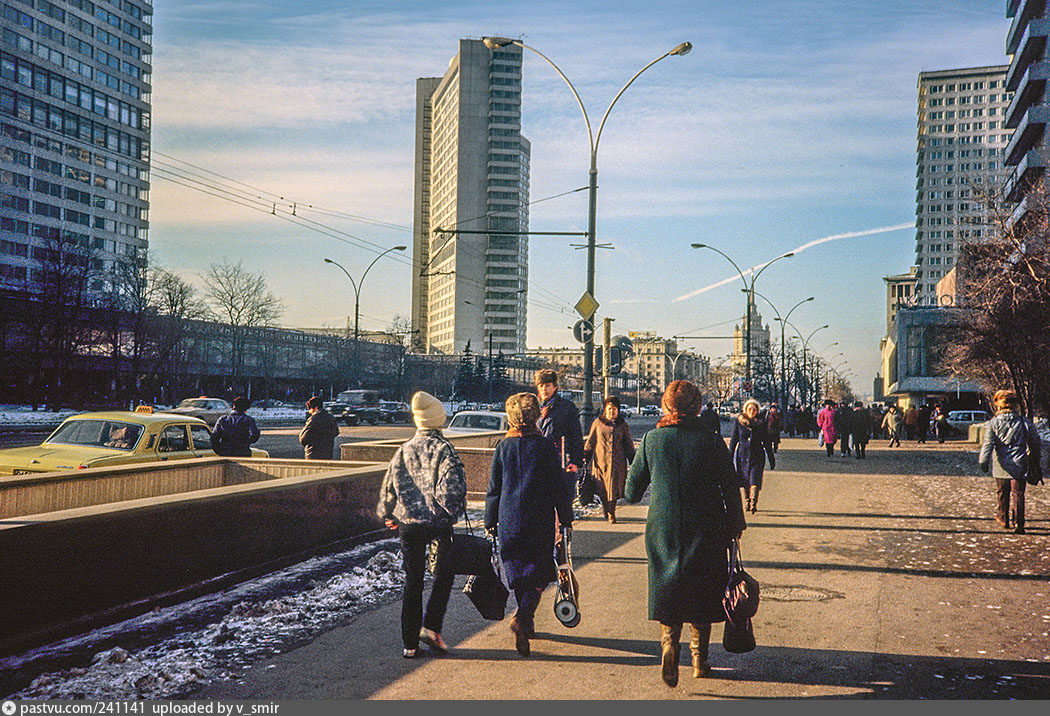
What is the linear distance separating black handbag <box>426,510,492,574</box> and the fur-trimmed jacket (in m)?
0.23

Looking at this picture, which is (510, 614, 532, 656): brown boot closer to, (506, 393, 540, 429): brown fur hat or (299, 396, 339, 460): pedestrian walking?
(506, 393, 540, 429): brown fur hat

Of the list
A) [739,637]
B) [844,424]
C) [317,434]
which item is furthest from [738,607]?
[844,424]

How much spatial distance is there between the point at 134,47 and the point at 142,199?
18793 millimetres

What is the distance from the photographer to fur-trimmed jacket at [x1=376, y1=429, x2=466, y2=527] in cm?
584

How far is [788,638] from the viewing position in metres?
6.45

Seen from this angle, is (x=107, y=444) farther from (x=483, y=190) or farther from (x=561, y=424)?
(x=483, y=190)

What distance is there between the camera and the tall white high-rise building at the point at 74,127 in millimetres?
100688

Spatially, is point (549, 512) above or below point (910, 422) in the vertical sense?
above

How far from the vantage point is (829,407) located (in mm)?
28406

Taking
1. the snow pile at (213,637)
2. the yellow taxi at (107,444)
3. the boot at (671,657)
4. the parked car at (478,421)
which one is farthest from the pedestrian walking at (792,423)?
the boot at (671,657)

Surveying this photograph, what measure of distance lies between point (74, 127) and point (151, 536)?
4579 inches

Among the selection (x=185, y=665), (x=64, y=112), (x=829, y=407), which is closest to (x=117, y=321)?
(x=829, y=407)

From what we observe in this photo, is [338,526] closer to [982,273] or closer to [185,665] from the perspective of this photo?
[185,665]

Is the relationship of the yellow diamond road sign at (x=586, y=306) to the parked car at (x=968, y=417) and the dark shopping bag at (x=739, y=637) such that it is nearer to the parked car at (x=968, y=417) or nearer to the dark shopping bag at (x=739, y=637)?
the dark shopping bag at (x=739, y=637)
